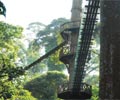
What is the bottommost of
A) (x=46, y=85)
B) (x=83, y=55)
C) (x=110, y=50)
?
(x=46, y=85)

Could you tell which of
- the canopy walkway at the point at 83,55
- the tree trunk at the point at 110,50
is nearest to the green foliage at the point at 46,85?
the canopy walkway at the point at 83,55

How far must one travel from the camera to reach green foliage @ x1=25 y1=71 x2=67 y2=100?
39.5m

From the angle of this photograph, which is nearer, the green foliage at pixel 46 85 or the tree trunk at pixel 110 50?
the tree trunk at pixel 110 50

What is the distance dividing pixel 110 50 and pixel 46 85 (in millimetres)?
35919

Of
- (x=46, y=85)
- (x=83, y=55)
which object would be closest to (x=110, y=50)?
(x=83, y=55)

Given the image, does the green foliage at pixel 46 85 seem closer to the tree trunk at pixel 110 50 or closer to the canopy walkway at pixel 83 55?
the canopy walkway at pixel 83 55

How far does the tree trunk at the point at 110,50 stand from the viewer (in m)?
4.36

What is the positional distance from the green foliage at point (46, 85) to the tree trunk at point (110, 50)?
34875mm

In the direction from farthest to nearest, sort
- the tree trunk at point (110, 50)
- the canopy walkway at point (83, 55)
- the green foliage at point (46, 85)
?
the green foliage at point (46, 85), the canopy walkway at point (83, 55), the tree trunk at point (110, 50)

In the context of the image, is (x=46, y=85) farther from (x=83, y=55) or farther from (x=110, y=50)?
(x=110, y=50)

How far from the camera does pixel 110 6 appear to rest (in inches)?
182

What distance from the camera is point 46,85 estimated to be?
40062 millimetres

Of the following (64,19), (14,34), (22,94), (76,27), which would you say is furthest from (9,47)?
(64,19)

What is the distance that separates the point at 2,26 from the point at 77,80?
25.1ft
